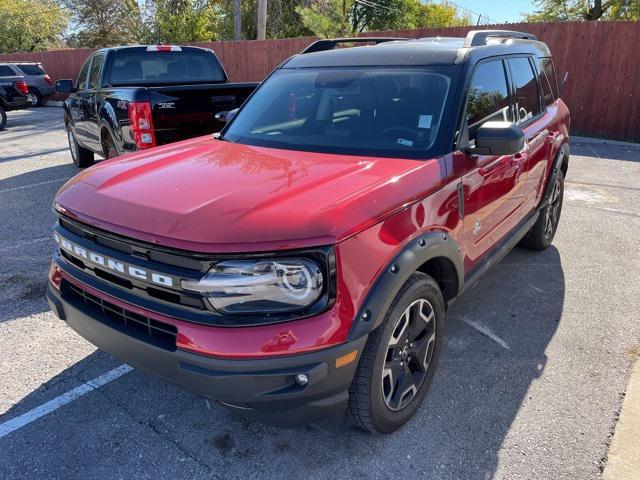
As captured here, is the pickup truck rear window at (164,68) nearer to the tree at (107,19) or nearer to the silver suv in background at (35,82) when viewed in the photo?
the silver suv in background at (35,82)

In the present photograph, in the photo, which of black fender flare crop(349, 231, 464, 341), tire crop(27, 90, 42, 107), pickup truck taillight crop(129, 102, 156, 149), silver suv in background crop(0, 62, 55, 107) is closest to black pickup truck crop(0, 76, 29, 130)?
silver suv in background crop(0, 62, 55, 107)

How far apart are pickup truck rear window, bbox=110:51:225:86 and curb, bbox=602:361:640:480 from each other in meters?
6.63

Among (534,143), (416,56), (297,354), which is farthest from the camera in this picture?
(534,143)

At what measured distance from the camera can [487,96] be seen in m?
3.33

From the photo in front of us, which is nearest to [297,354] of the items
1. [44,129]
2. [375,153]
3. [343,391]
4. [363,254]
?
[343,391]

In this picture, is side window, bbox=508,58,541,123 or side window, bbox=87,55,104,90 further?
side window, bbox=87,55,104,90

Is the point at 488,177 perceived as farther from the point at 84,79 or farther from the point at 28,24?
the point at 28,24

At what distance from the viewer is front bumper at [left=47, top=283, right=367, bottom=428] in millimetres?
1971

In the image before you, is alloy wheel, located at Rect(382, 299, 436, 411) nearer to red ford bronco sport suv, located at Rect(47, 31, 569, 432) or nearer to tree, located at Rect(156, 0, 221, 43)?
red ford bronco sport suv, located at Rect(47, 31, 569, 432)

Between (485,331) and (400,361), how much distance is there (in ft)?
4.23

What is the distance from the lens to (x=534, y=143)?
158 inches

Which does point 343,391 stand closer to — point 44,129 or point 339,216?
point 339,216

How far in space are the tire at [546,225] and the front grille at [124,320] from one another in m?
3.67

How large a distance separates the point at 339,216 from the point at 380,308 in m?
0.44
